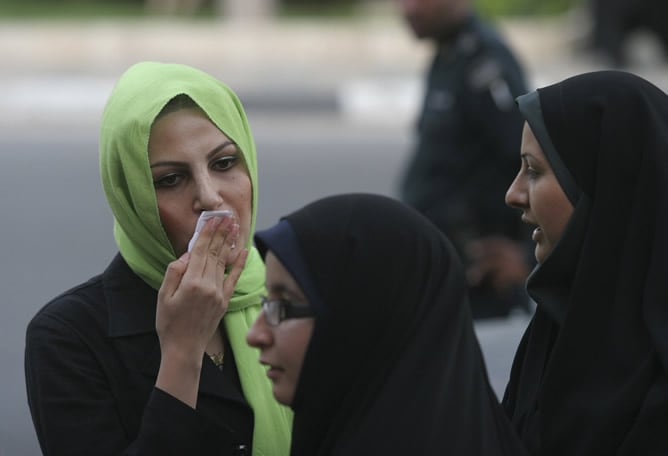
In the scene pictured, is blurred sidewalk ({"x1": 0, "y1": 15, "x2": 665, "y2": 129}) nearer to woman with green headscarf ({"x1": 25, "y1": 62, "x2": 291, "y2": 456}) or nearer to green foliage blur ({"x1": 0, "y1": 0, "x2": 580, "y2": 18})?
green foliage blur ({"x1": 0, "y1": 0, "x2": 580, "y2": 18})

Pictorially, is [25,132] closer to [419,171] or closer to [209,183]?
[419,171]

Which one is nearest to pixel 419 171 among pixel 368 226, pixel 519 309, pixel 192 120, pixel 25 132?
pixel 519 309

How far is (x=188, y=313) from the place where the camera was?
2.41m

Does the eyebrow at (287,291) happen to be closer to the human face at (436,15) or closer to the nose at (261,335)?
the nose at (261,335)

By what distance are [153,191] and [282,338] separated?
20.6 inches

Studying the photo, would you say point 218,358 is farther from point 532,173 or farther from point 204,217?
point 532,173

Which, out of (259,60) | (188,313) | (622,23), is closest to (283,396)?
(188,313)

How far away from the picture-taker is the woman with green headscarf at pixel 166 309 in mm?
2400

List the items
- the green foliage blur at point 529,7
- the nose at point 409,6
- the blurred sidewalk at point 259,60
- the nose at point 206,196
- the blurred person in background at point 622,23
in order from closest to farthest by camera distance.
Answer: the nose at point 206,196, the nose at point 409,6, the blurred sidewalk at point 259,60, the blurred person in background at point 622,23, the green foliage blur at point 529,7

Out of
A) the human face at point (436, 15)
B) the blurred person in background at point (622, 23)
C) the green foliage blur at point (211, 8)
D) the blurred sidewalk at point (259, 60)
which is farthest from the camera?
the green foliage blur at point (211, 8)

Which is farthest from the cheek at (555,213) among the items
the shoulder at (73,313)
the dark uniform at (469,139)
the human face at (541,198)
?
the dark uniform at (469,139)

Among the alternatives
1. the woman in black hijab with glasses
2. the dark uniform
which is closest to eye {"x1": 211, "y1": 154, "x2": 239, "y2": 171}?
the woman in black hijab with glasses

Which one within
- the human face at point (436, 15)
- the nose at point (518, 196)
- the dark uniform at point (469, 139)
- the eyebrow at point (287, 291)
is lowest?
the dark uniform at point (469, 139)

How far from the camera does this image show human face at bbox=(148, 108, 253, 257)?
8.48ft
